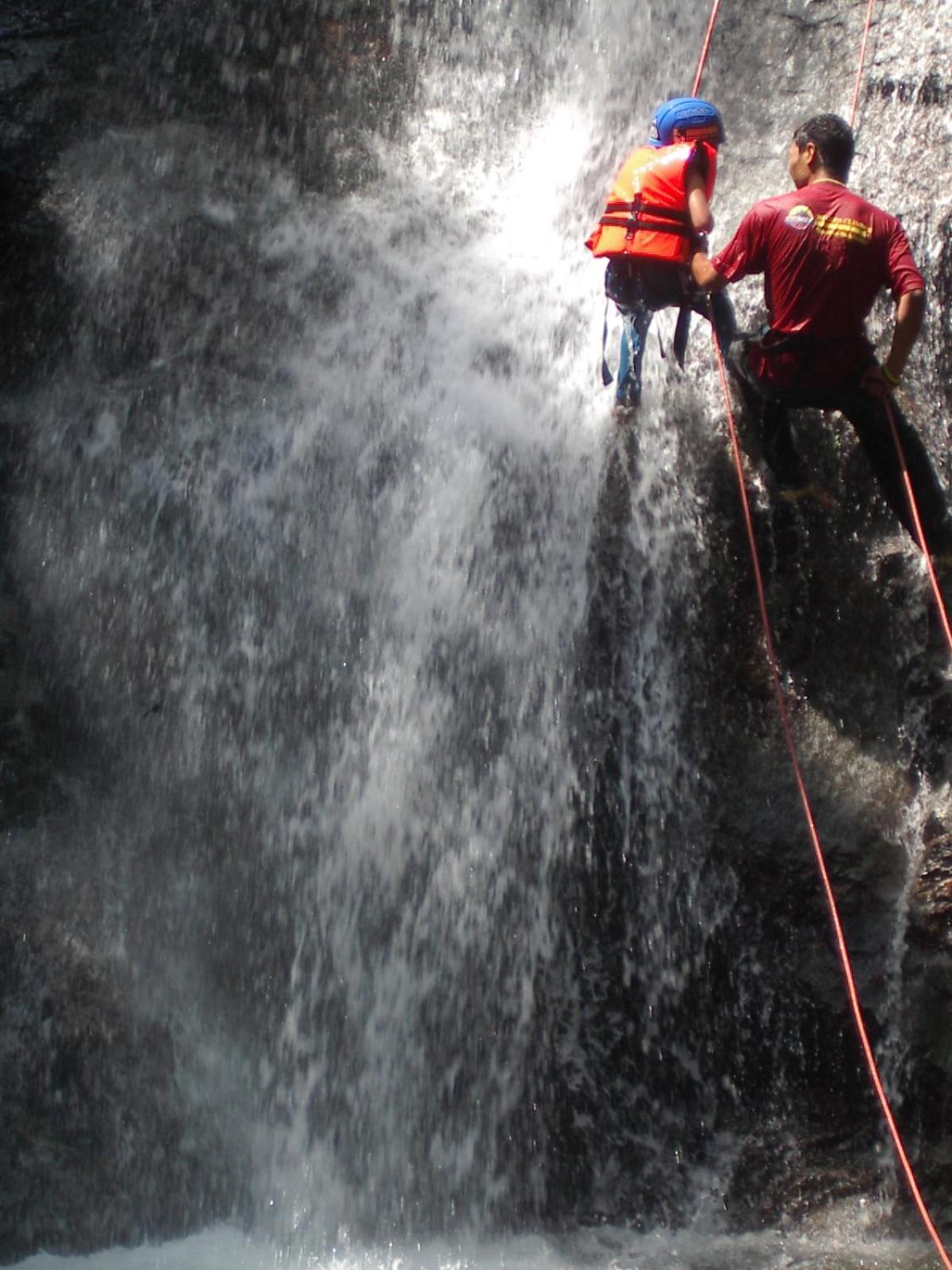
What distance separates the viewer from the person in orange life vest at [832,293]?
5047mm

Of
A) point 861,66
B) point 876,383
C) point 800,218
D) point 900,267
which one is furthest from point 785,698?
point 861,66

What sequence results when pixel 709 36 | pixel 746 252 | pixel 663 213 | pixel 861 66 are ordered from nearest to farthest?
pixel 746 252, pixel 663 213, pixel 861 66, pixel 709 36

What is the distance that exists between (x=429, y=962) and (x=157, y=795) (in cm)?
156

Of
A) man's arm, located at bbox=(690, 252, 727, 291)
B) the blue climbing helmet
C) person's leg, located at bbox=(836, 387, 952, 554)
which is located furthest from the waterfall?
the blue climbing helmet

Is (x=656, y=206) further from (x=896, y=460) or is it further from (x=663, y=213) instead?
(x=896, y=460)

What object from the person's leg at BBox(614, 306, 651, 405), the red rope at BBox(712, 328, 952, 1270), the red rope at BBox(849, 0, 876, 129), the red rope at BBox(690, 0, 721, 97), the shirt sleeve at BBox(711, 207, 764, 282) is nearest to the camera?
the shirt sleeve at BBox(711, 207, 764, 282)

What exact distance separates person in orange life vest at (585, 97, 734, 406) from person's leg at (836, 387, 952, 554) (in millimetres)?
800

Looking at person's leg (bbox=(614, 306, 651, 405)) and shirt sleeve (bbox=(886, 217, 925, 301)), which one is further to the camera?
person's leg (bbox=(614, 306, 651, 405))

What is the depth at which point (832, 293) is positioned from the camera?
16.7 feet

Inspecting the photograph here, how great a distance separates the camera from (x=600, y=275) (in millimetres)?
7012

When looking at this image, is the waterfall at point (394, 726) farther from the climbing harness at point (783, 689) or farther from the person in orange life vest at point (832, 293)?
the person in orange life vest at point (832, 293)

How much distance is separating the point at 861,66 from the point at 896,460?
2620 mm

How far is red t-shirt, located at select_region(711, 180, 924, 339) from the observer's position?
16.5 feet

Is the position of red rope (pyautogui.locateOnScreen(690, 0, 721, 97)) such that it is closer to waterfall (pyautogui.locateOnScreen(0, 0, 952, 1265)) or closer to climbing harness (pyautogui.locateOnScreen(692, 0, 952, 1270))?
waterfall (pyautogui.locateOnScreen(0, 0, 952, 1265))
